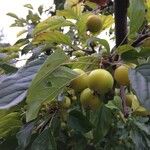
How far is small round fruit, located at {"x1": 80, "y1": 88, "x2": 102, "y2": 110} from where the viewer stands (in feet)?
2.60

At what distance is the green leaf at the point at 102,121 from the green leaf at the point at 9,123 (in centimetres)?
17

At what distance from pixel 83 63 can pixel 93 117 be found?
0.16 meters

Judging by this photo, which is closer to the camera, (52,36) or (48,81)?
(48,81)

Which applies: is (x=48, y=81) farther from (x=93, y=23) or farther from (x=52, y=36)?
(x=93, y=23)

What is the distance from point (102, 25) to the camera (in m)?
1.08

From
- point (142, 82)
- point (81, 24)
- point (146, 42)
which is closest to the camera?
point (142, 82)

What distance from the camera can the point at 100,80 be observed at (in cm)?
75

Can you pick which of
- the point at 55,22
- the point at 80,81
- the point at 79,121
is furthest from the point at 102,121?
the point at 55,22

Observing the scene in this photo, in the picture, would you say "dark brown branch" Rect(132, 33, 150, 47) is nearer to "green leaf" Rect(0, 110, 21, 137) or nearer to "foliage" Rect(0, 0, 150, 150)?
"foliage" Rect(0, 0, 150, 150)

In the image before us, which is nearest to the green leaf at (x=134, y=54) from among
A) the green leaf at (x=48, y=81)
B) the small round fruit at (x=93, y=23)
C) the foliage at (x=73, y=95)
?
the foliage at (x=73, y=95)

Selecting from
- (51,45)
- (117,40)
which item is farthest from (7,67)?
(117,40)

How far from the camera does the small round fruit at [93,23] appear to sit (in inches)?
39.5

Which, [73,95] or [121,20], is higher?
[121,20]

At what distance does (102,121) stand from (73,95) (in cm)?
9
